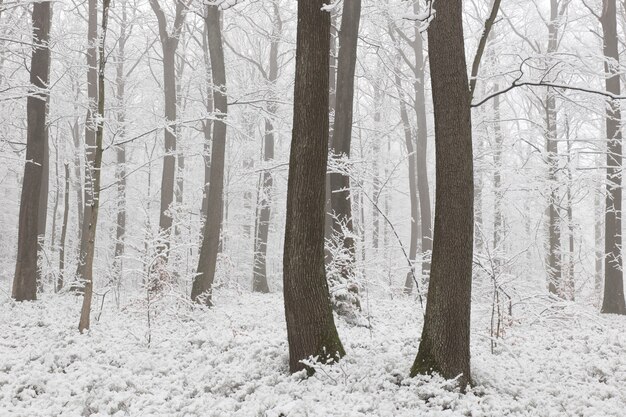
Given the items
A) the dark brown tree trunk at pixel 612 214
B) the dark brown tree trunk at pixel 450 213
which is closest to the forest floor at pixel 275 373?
the dark brown tree trunk at pixel 450 213

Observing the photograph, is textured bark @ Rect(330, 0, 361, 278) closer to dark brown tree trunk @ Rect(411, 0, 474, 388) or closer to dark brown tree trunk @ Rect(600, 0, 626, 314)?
dark brown tree trunk @ Rect(411, 0, 474, 388)

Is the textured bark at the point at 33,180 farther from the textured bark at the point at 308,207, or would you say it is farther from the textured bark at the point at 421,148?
the textured bark at the point at 421,148

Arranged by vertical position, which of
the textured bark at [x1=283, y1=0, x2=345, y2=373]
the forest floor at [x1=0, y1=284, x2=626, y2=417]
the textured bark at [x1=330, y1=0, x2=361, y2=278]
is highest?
the textured bark at [x1=330, y1=0, x2=361, y2=278]

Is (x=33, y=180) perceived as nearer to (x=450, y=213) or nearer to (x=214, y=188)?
(x=214, y=188)

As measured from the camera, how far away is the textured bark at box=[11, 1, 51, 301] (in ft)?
33.9

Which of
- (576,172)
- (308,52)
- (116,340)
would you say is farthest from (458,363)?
(576,172)

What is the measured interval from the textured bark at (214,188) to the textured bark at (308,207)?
586cm

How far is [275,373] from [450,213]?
2.70 metres

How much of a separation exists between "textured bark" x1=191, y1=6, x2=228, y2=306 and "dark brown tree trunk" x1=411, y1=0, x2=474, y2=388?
270 inches

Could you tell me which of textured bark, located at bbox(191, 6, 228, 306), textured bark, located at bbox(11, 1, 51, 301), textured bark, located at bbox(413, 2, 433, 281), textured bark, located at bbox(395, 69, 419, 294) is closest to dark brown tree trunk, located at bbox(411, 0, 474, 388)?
textured bark, located at bbox(191, 6, 228, 306)

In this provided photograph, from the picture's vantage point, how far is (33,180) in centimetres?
1055

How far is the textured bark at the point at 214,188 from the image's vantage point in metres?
11.2

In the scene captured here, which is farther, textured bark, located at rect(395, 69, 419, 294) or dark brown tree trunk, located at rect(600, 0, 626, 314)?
textured bark, located at rect(395, 69, 419, 294)

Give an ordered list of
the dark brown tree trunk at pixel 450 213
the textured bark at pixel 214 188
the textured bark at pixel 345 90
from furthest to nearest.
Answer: the textured bark at pixel 214 188 → the textured bark at pixel 345 90 → the dark brown tree trunk at pixel 450 213
